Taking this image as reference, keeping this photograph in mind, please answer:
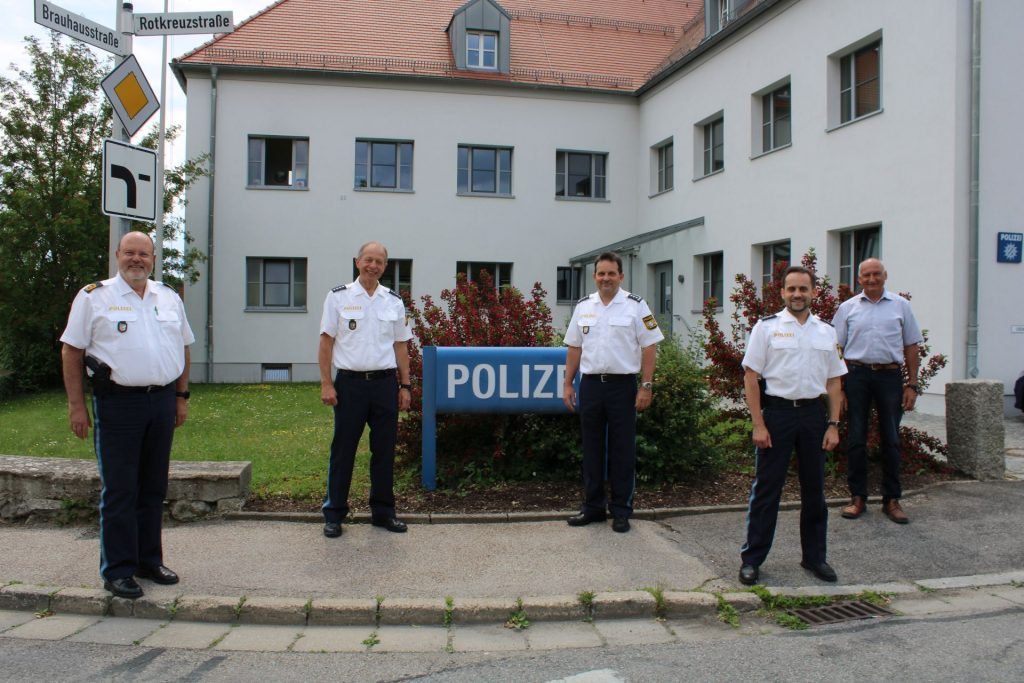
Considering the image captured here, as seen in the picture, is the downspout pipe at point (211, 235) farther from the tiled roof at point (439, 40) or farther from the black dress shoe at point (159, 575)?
the black dress shoe at point (159, 575)

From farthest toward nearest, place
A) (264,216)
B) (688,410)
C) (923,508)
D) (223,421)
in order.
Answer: (264,216), (223,421), (688,410), (923,508)

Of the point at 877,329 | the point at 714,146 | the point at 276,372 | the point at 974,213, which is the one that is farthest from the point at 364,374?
the point at 276,372

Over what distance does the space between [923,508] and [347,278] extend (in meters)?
16.4

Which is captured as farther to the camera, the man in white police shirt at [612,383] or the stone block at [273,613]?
the man in white police shirt at [612,383]

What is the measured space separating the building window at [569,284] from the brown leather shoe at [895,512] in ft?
52.9

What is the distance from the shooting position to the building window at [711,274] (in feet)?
60.7

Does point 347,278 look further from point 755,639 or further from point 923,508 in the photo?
point 755,639

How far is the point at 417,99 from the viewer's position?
21016mm

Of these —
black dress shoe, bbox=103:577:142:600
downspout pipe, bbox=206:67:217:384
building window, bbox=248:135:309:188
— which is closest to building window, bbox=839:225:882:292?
black dress shoe, bbox=103:577:142:600

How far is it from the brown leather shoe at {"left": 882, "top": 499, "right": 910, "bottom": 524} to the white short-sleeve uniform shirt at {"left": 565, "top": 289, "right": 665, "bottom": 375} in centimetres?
228

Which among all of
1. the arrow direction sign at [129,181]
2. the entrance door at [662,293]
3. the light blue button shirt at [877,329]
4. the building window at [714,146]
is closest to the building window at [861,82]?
the building window at [714,146]

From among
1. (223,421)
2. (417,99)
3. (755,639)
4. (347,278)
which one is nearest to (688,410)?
(755,639)

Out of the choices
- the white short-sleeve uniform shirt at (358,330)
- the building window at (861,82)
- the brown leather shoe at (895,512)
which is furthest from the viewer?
the building window at (861,82)

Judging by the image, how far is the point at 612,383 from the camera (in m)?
5.71
